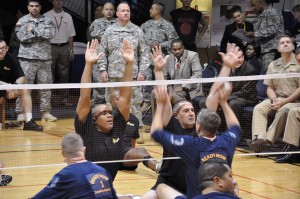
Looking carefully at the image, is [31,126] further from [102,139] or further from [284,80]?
[102,139]

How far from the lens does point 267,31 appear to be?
15438 millimetres

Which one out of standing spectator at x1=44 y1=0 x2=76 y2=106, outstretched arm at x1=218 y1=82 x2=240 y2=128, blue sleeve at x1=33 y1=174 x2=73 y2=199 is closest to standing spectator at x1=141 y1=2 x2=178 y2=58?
standing spectator at x1=44 y1=0 x2=76 y2=106

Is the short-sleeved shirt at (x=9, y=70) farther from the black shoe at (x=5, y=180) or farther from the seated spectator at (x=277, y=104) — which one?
the seated spectator at (x=277, y=104)

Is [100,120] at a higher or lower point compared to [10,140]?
higher

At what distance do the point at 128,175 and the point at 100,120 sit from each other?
262cm

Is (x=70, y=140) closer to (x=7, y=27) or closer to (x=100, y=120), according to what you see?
(x=100, y=120)

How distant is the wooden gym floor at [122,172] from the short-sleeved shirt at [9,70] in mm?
994

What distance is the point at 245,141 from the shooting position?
1380 centimetres

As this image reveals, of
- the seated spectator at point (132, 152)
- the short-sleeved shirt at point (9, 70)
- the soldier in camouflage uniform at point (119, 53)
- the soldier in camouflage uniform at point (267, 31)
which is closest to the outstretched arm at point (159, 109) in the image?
the seated spectator at point (132, 152)

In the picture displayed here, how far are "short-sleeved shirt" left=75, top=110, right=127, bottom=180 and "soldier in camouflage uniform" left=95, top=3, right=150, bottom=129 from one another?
410cm

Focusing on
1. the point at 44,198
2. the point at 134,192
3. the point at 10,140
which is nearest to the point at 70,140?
the point at 44,198

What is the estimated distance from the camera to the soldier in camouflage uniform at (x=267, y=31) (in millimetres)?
15430

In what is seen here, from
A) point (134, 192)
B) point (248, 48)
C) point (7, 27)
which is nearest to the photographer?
point (134, 192)

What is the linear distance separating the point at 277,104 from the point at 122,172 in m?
2.73
